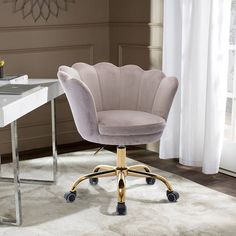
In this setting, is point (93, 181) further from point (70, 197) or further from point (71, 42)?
point (71, 42)

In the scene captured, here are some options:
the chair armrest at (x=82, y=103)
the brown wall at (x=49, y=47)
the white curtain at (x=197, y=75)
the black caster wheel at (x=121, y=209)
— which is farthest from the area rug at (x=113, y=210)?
the brown wall at (x=49, y=47)

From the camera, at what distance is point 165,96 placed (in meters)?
3.10

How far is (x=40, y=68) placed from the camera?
4.27 m

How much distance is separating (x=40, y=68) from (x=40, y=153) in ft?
2.43

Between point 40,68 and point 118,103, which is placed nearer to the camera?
point 118,103

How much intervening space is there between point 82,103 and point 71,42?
166 cm

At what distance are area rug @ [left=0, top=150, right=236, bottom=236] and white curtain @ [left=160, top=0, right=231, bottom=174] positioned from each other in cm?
35

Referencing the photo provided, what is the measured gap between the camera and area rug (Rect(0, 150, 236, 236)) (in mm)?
2676

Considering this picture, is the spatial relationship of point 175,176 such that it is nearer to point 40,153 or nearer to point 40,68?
point 40,153

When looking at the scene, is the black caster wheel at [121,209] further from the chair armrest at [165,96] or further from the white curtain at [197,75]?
the white curtain at [197,75]

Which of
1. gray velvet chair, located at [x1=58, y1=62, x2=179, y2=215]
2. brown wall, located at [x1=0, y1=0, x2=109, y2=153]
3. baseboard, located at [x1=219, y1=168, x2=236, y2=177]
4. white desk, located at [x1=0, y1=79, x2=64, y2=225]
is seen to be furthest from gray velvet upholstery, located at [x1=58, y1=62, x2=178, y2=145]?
brown wall, located at [x1=0, y1=0, x2=109, y2=153]

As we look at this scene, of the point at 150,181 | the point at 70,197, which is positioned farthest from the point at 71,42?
the point at 70,197

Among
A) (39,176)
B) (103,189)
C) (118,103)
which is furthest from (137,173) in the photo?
(39,176)

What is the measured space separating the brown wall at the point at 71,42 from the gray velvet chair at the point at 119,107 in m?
0.86
